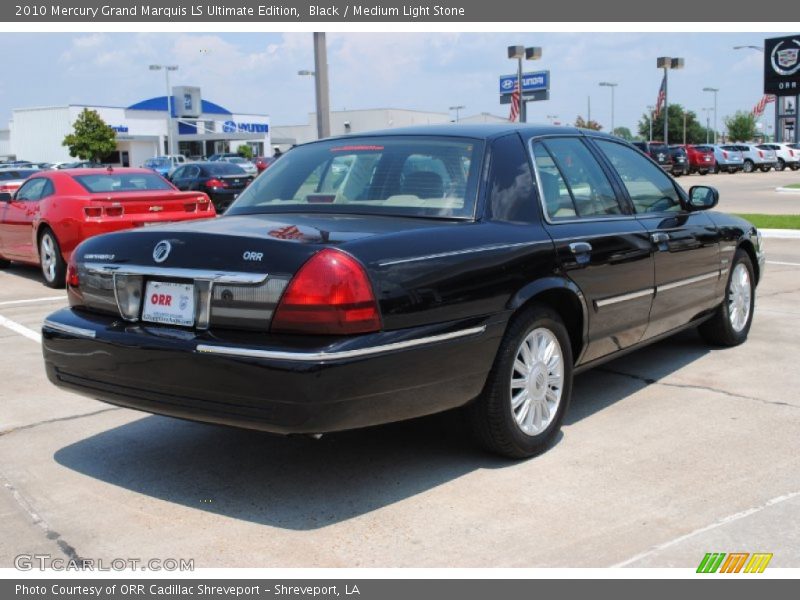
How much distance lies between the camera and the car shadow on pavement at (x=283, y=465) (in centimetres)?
400

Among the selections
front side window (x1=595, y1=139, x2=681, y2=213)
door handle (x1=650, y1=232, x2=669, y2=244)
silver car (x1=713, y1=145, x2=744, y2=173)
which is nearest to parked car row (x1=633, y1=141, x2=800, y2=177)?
silver car (x1=713, y1=145, x2=744, y2=173)

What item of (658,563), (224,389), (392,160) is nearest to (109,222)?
(392,160)

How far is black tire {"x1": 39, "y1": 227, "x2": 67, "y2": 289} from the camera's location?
10.7 m

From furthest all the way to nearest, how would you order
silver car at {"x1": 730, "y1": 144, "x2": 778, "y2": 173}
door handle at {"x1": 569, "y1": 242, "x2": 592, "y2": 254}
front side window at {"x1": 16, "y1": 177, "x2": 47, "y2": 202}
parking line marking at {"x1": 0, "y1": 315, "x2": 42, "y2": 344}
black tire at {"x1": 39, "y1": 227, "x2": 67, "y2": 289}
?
silver car at {"x1": 730, "y1": 144, "x2": 778, "y2": 173}, front side window at {"x1": 16, "y1": 177, "x2": 47, "y2": 202}, black tire at {"x1": 39, "y1": 227, "x2": 67, "y2": 289}, parking line marking at {"x1": 0, "y1": 315, "x2": 42, "y2": 344}, door handle at {"x1": 569, "y1": 242, "x2": 592, "y2": 254}

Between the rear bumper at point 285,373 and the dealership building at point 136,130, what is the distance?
72.1m

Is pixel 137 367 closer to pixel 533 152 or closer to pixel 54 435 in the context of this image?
pixel 54 435

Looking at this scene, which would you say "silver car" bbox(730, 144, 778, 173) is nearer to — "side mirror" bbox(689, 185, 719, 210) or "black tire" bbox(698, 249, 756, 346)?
"black tire" bbox(698, 249, 756, 346)

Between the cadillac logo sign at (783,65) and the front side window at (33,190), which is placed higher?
the cadillac logo sign at (783,65)

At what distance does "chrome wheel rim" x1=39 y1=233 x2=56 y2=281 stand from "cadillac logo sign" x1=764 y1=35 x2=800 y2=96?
157 ft

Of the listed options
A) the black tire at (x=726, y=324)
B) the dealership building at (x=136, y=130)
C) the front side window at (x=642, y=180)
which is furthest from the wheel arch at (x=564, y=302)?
the dealership building at (x=136, y=130)

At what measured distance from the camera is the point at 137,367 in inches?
155

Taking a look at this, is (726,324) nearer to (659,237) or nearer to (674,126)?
(659,237)

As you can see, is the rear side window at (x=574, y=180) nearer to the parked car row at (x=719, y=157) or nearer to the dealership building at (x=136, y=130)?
the parked car row at (x=719, y=157)
